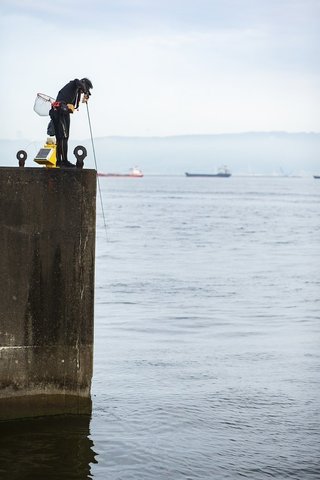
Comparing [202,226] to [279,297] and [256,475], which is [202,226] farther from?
[256,475]

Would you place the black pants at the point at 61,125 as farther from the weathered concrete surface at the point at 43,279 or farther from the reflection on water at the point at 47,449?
the reflection on water at the point at 47,449

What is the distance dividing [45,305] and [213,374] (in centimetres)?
425

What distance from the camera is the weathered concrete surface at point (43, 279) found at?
10.4 metres

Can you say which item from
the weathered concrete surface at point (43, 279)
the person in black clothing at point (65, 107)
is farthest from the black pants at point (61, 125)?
the weathered concrete surface at point (43, 279)

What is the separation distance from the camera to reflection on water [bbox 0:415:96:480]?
10070 mm

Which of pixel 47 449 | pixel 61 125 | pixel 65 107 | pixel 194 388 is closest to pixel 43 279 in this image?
pixel 47 449

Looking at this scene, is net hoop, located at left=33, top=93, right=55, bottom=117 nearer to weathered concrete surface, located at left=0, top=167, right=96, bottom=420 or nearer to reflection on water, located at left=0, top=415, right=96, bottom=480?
weathered concrete surface, located at left=0, top=167, right=96, bottom=420

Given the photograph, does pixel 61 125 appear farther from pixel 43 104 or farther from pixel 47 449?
pixel 47 449

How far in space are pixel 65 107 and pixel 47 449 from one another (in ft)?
12.0

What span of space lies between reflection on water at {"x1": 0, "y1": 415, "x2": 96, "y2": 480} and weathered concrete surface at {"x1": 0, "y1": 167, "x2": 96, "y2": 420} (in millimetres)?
287

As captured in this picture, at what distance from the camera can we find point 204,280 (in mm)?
26297

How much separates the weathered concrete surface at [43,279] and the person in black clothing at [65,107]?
909mm

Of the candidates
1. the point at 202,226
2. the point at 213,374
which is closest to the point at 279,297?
the point at 213,374

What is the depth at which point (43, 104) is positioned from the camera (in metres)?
11.5
